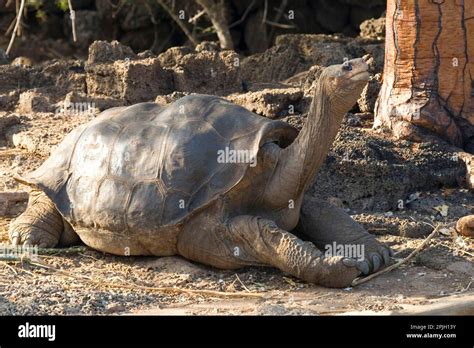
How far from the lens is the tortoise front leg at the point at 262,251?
5977 mm

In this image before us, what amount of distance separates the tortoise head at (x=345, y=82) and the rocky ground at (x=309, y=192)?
109cm

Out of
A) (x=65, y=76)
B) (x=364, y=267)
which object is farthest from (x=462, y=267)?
(x=65, y=76)

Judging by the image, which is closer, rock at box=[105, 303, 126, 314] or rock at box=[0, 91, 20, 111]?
rock at box=[105, 303, 126, 314]

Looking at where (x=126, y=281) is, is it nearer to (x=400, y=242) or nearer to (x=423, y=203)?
(x=400, y=242)

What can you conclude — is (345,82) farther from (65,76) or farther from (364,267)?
(65,76)

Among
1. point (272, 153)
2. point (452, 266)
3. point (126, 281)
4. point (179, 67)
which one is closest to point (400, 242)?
point (452, 266)

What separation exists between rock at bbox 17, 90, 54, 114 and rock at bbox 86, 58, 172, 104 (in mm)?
585

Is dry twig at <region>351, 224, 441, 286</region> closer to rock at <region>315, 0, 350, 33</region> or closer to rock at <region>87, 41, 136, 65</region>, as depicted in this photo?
rock at <region>87, 41, 136, 65</region>

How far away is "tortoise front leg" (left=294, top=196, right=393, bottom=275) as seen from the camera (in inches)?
252

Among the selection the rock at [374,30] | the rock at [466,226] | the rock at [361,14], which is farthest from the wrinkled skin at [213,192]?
the rock at [361,14]

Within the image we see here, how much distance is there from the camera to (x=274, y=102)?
28.5ft

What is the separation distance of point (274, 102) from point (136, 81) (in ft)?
6.74

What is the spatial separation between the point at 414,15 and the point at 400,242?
215cm

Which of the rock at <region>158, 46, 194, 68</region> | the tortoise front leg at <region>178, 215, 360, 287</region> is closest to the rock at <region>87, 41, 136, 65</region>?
the rock at <region>158, 46, 194, 68</region>
